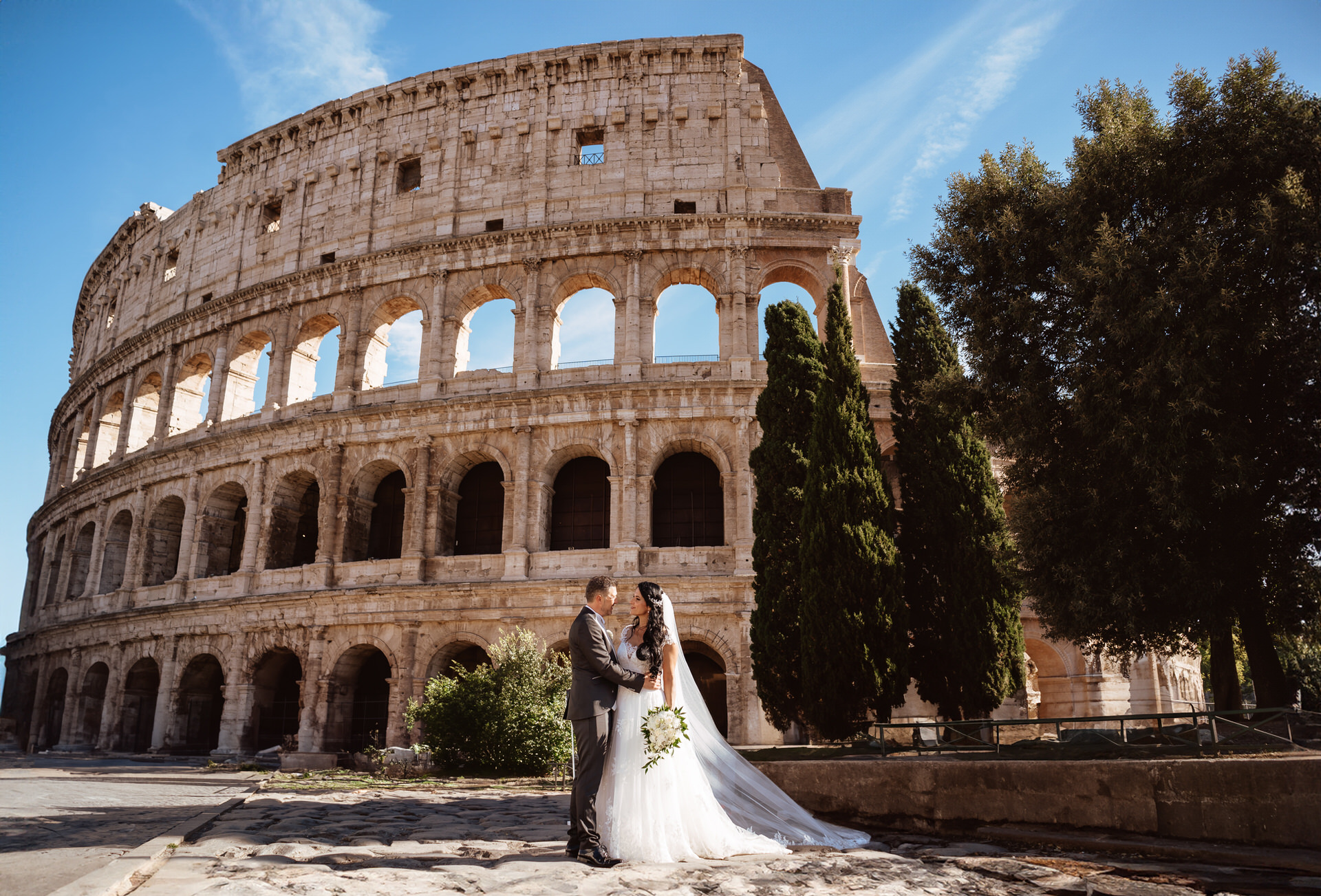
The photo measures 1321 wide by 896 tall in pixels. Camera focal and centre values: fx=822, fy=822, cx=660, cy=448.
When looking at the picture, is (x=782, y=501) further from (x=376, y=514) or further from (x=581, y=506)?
(x=376, y=514)

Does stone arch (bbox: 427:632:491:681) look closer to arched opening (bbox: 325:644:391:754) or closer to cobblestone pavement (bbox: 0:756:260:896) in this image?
arched opening (bbox: 325:644:391:754)

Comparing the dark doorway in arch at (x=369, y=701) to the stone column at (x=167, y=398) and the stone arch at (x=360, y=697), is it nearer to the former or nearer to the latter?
the stone arch at (x=360, y=697)

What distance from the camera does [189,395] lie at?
26.5m

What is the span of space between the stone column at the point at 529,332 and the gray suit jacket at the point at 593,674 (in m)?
15.0

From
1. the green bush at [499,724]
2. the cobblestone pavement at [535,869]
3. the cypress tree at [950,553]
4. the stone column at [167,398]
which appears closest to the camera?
the cobblestone pavement at [535,869]

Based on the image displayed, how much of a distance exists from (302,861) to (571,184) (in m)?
19.5

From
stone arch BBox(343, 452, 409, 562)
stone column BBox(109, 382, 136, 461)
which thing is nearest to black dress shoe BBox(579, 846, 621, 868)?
stone arch BBox(343, 452, 409, 562)

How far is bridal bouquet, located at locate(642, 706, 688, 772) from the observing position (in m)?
6.00

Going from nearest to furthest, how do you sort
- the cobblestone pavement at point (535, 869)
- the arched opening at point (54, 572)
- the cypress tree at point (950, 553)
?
the cobblestone pavement at point (535, 869) → the cypress tree at point (950, 553) → the arched opening at point (54, 572)

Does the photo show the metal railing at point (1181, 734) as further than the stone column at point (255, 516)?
No

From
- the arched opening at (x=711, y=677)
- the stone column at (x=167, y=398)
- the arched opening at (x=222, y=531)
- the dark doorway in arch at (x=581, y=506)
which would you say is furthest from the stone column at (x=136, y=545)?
the arched opening at (x=711, y=677)

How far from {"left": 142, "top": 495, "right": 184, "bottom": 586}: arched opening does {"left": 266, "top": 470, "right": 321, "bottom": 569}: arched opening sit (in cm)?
433

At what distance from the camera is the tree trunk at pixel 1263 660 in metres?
9.22

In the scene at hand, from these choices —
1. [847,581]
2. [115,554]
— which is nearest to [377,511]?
[115,554]
